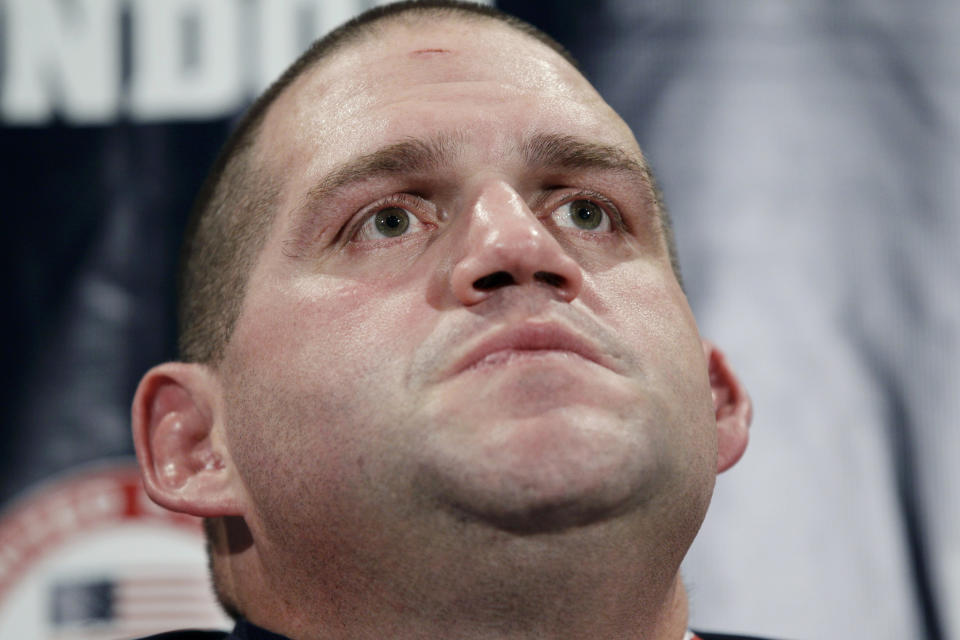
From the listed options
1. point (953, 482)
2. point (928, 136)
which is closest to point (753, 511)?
point (953, 482)

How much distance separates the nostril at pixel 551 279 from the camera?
114 centimetres

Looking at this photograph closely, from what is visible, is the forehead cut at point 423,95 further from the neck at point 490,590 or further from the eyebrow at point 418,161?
the neck at point 490,590

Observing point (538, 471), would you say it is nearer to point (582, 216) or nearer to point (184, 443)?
point (582, 216)

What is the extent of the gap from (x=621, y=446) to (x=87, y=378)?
1417 millimetres

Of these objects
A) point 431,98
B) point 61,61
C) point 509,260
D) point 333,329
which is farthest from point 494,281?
point 61,61

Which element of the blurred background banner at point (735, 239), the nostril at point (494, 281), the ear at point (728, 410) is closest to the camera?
the nostril at point (494, 281)

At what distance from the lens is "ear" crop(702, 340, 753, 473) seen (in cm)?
147

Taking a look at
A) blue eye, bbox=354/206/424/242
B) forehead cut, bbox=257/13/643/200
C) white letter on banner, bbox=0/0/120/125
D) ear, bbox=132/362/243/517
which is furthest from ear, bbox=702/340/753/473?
white letter on banner, bbox=0/0/120/125

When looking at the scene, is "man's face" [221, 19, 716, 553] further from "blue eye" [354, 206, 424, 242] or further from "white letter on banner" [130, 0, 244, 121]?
"white letter on banner" [130, 0, 244, 121]

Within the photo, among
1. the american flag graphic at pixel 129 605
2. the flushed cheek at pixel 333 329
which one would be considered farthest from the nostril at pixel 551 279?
the american flag graphic at pixel 129 605

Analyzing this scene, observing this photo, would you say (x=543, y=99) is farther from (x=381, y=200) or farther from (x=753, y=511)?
(x=753, y=511)

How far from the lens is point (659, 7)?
2.16 m

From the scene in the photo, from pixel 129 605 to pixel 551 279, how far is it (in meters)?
1.28

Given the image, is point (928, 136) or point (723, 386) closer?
point (723, 386)
